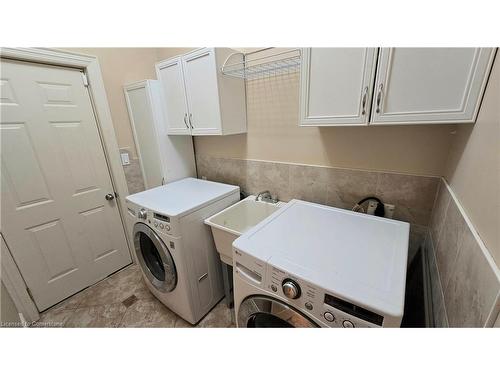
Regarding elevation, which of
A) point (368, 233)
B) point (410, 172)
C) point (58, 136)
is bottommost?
point (368, 233)

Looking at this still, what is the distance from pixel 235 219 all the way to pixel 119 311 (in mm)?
1298

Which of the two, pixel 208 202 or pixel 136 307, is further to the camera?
pixel 136 307

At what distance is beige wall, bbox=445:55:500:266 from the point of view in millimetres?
574

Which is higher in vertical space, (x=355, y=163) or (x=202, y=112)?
(x=202, y=112)

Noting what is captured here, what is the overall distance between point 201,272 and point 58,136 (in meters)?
1.59

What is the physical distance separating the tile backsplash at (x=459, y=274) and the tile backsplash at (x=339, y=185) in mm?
158

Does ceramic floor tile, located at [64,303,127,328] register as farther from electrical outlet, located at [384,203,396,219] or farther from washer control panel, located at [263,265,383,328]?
electrical outlet, located at [384,203,396,219]

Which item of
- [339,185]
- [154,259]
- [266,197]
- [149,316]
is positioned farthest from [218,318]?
[339,185]

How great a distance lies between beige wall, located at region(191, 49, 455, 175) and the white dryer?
0.47 metres

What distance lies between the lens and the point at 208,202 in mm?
1516

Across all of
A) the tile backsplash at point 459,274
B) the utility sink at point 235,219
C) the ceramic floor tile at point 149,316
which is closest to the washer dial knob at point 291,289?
the tile backsplash at point 459,274

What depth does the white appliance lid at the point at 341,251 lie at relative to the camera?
28.3 inches
